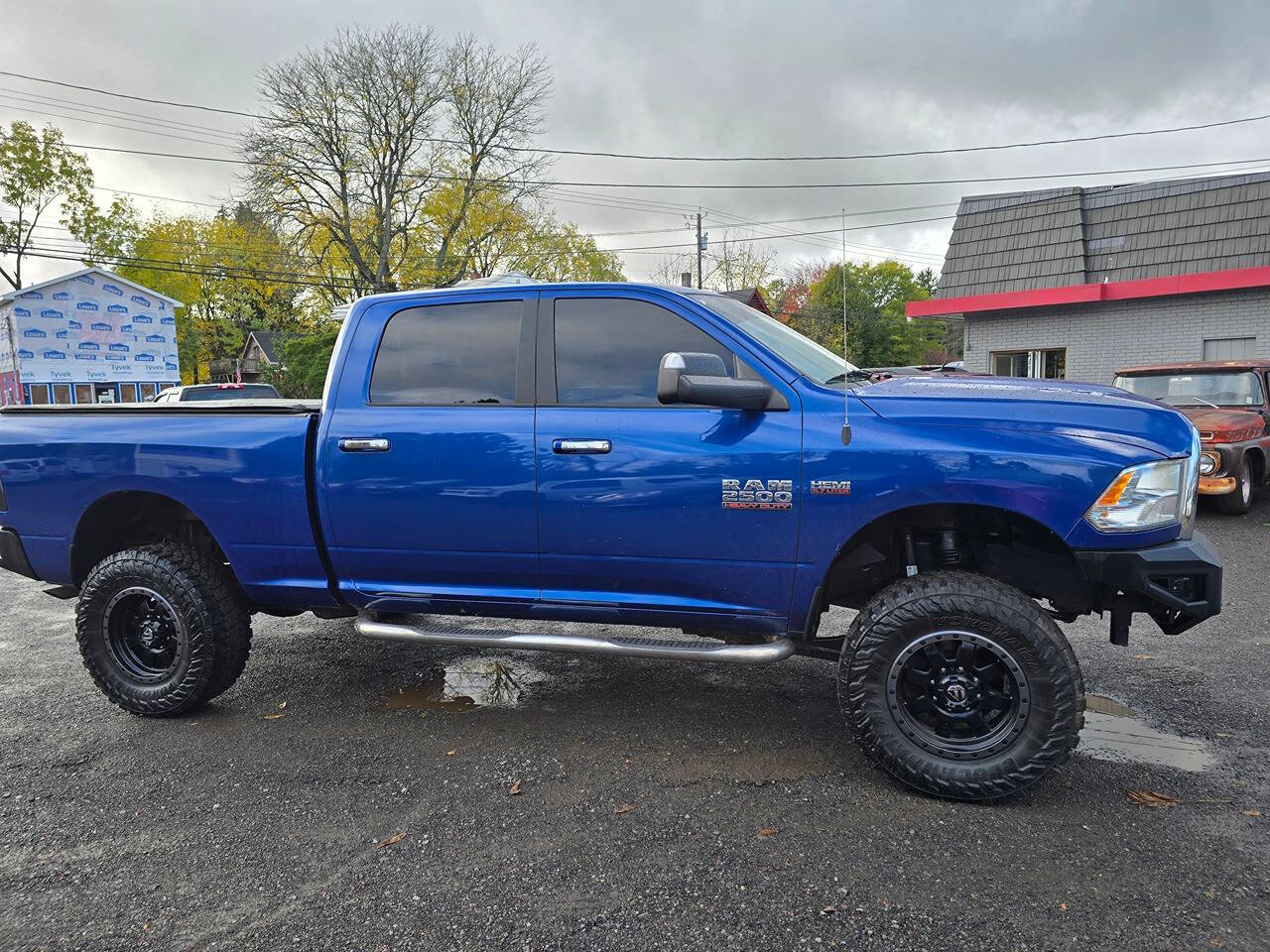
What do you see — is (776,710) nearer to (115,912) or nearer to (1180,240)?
(115,912)

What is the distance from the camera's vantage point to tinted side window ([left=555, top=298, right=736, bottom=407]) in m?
3.65

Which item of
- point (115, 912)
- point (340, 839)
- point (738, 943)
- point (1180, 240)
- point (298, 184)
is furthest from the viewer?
point (298, 184)

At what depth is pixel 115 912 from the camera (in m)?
2.63

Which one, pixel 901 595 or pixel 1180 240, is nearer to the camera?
pixel 901 595

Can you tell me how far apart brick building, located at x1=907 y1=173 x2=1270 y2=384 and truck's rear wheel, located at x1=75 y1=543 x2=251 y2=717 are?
15439mm

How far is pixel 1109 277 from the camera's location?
55.5 feet

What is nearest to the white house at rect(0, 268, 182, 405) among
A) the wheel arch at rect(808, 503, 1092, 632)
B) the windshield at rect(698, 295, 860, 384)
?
the windshield at rect(698, 295, 860, 384)

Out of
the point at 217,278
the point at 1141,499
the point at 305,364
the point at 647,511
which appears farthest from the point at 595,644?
the point at 217,278

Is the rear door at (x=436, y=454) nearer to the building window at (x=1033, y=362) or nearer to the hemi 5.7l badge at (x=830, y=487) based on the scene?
the hemi 5.7l badge at (x=830, y=487)

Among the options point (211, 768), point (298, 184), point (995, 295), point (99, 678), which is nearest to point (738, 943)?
point (211, 768)

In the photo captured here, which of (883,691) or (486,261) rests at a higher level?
(486,261)

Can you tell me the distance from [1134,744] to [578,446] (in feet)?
8.90

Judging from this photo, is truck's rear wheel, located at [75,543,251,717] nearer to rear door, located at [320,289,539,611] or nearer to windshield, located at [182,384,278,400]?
rear door, located at [320,289,539,611]

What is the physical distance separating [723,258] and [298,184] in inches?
1129
